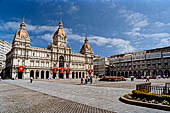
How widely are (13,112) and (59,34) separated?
7727 cm

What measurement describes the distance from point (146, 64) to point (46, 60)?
193 ft

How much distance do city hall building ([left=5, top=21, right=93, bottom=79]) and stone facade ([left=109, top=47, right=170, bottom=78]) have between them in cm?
2232

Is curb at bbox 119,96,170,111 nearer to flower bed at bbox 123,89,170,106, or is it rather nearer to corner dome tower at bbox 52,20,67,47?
flower bed at bbox 123,89,170,106

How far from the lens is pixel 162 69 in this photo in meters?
75.4

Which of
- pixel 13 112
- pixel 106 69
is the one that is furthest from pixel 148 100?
pixel 106 69

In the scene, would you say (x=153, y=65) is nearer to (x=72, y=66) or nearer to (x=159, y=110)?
(x=72, y=66)

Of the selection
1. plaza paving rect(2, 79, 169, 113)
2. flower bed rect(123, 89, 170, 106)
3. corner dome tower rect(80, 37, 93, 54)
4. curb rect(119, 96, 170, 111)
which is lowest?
plaza paving rect(2, 79, 169, 113)

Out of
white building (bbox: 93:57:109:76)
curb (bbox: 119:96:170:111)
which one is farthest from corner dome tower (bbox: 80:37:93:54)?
curb (bbox: 119:96:170:111)

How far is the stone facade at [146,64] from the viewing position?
75312 millimetres

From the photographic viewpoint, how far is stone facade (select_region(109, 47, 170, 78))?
75312 mm

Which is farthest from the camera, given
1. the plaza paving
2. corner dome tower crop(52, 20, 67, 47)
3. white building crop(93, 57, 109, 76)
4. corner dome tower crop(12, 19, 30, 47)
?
white building crop(93, 57, 109, 76)

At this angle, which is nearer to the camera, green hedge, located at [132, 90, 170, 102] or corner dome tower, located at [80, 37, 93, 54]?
green hedge, located at [132, 90, 170, 102]

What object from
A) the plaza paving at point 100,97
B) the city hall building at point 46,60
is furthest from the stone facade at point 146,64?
the plaza paving at point 100,97

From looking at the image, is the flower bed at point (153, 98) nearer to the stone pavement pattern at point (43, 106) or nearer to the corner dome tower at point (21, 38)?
the stone pavement pattern at point (43, 106)
